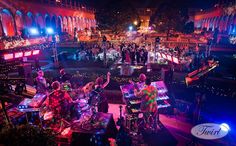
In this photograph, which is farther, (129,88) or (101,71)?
(101,71)

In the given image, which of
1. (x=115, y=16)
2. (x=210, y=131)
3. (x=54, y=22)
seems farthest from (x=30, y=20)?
(x=210, y=131)

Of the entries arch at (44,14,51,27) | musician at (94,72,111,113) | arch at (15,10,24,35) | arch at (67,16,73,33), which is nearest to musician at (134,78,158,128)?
musician at (94,72,111,113)

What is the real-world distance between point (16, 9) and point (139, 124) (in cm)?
3209

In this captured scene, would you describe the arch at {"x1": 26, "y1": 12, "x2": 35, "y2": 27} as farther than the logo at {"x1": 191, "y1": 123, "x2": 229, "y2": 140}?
Yes

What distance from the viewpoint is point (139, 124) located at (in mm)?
8000

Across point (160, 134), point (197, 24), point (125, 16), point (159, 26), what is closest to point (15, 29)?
point (125, 16)

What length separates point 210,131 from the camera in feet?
19.1

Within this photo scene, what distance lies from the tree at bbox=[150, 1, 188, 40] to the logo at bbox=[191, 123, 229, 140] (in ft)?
115

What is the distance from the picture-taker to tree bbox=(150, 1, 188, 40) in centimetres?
3994

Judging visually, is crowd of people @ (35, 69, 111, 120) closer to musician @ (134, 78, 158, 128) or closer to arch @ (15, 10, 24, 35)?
musician @ (134, 78, 158, 128)

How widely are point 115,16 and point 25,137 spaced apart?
40511mm

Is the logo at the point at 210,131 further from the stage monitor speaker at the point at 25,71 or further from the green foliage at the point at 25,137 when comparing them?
the stage monitor speaker at the point at 25,71

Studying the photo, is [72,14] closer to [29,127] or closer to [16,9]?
[16,9]

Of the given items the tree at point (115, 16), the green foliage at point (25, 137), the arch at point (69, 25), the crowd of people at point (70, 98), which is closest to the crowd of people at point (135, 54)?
the crowd of people at point (70, 98)
